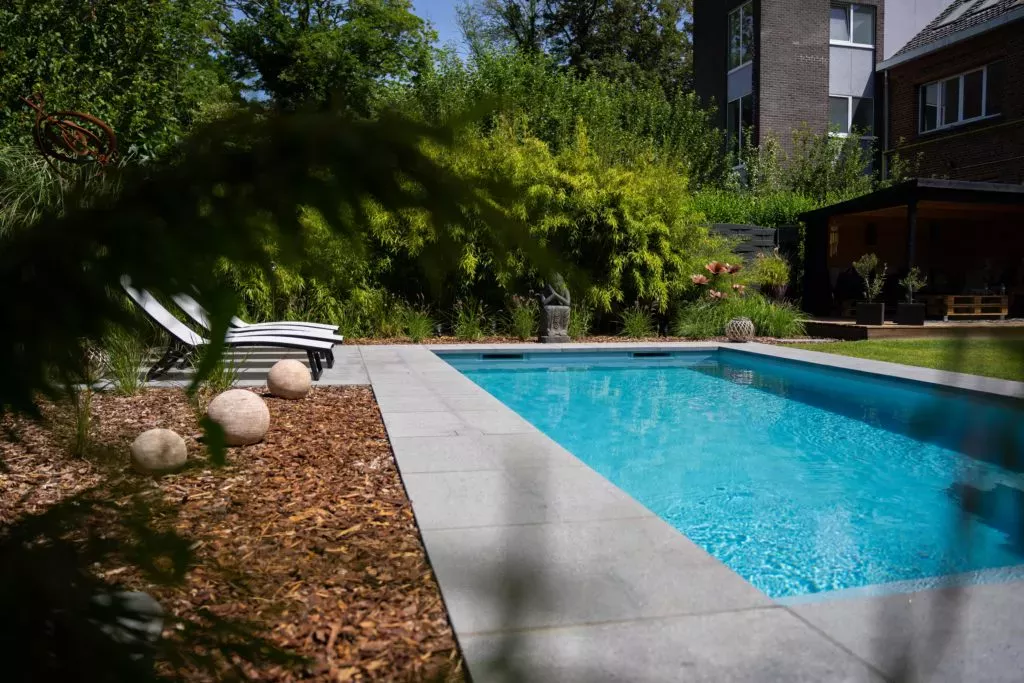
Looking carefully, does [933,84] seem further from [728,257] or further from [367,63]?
[367,63]

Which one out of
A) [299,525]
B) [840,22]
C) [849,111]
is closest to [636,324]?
[299,525]

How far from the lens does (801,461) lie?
548 cm

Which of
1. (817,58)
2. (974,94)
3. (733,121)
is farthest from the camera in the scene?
(733,121)

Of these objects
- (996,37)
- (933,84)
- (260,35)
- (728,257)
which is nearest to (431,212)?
(728,257)

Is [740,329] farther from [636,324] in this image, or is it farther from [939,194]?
[939,194]

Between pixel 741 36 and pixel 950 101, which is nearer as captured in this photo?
pixel 950 101

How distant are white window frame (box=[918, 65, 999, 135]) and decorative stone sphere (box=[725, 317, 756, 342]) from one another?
9.20 meters

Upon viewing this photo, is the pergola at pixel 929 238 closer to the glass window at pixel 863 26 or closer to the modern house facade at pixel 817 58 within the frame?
the modern house facade at pixel 817 58

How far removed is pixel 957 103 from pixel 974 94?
1.81 ft

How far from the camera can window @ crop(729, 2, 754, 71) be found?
2031 cm

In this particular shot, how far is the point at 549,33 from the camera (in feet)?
95.4

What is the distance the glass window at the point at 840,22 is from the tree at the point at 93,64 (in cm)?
1606

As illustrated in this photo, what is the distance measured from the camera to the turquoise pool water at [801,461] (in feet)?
1.28

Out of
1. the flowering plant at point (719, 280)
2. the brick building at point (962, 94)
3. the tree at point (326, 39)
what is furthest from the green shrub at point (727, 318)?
the tree at point (326, 39)
